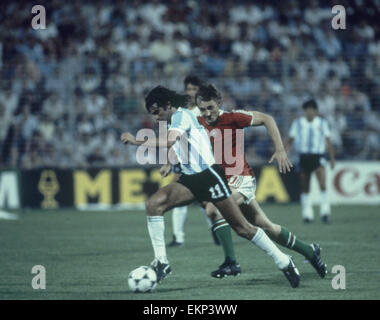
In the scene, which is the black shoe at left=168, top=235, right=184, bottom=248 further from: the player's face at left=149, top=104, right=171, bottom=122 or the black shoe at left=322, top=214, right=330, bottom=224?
the black shoe at left=322, top=214, right=330, bottom=224

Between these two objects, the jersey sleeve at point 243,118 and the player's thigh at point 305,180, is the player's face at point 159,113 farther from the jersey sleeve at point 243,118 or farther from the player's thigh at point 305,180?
the player's thigh at point 305,180

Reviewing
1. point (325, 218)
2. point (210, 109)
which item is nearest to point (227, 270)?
point (210, 109)

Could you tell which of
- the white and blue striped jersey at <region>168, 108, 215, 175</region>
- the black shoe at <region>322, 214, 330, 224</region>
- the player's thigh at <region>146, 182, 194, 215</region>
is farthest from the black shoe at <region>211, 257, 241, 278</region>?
the black shoe at <region>322, 214, 330, 224</region>

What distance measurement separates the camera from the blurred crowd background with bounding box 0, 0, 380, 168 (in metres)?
19.8

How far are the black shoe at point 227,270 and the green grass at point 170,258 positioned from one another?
0.07 m

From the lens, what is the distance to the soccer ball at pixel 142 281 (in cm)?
762

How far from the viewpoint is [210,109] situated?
844 cm

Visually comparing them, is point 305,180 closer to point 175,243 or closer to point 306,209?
point 306,209

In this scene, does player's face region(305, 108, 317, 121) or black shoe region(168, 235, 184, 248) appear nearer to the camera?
black shoe region(168, 235, 184, 248)

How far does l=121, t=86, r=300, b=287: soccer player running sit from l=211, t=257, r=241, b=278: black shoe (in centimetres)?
61

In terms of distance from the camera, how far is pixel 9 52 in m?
20.5

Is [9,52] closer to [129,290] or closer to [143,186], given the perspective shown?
[143,186]

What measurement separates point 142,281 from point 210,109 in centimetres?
196

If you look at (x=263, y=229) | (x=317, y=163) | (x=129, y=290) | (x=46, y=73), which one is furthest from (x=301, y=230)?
(x=46, y=73)
